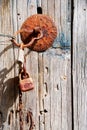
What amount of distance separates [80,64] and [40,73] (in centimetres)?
21

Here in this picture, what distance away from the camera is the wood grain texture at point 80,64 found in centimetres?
188

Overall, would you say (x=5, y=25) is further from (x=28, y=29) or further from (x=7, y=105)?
(x=7, y=105)

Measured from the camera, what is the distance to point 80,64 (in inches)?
75.1

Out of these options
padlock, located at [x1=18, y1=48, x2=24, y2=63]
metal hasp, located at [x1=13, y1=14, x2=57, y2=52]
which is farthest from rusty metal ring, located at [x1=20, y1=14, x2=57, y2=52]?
padlock, located at [x1=18, y1=48, x2=24, y2=63]

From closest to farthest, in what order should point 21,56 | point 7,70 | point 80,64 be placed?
1. point 21,56
2. point 7,70
3. point 80,64

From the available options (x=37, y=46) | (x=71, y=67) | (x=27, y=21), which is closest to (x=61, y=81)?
(x=71, y=67)

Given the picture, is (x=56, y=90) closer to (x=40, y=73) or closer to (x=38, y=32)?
(x=40, y=73)

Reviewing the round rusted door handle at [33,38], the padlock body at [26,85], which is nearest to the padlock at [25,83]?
the padlock body at [26,85]

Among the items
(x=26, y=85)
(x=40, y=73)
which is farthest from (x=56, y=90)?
(x=26, y=85)

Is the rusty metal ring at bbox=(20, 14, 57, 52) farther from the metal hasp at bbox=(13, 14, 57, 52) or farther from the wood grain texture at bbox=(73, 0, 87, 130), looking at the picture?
the wood grain texture at bbox=(73, 0, 87, 130)

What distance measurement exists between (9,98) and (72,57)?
359 mm

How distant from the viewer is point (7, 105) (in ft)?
5.97

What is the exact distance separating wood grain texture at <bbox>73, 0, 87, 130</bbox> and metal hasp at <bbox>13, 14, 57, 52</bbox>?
0.12m

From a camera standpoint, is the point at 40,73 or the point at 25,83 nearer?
Result: the point at 25,83
